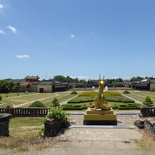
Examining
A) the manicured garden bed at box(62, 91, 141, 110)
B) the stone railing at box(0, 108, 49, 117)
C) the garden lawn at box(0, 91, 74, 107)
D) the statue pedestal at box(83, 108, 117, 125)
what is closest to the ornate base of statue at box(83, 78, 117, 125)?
the statue pedestal at box(83, 108, 117, 125)

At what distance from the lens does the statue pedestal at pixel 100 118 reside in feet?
47.8

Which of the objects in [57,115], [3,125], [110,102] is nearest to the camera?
[3,125]

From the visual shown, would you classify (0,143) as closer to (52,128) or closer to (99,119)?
(52,128)

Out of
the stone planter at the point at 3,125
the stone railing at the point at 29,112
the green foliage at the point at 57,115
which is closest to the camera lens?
the stone planter at the point at 3,125

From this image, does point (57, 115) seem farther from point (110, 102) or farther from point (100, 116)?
point (110, 102)

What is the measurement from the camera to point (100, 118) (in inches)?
573

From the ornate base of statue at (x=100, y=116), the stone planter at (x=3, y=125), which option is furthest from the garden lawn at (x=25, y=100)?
the stone planter at (x=3, y=125)

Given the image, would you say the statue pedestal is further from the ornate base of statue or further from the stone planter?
the stone planter

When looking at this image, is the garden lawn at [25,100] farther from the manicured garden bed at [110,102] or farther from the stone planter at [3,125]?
the stone planter at [3,125]

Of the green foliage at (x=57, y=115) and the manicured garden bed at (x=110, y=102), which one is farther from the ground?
the green foliage at (x=57, y=115)

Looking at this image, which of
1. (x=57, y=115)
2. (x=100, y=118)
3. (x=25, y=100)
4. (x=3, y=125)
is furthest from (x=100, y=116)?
(x=25, y=100)

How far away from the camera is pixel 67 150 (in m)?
7.89

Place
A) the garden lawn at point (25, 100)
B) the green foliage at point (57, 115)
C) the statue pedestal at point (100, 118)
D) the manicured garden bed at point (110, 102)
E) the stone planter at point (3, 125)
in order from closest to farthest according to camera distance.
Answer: the stone planter at point (3, 125) → the green foliage at point (57, 115) → the statue pedestal at point (100, 118) → the manicured garden bed at point (110, 102) → the garden lawn at point (25, 100)

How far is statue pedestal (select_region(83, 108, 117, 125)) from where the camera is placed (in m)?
14.6
